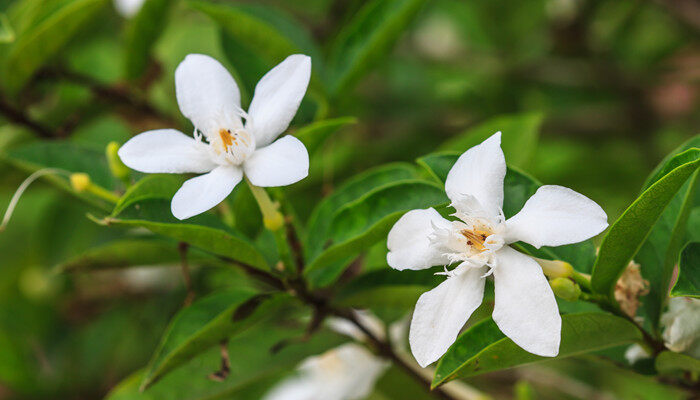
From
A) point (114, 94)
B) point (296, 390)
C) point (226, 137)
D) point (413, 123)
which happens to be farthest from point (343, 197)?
point (413, 123)

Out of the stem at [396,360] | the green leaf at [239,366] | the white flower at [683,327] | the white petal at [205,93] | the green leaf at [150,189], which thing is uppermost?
the white petal at [205,93]

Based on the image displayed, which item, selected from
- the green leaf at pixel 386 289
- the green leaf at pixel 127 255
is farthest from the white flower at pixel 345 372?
the green leaf at pixel 127 255

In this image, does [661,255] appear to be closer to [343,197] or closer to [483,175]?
[483,175]

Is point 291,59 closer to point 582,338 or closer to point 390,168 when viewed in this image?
point 390,168

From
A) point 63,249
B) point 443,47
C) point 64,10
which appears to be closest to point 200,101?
point 64,10

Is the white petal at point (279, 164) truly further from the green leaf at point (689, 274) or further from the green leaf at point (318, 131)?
the green leaf at point (689, 274)
